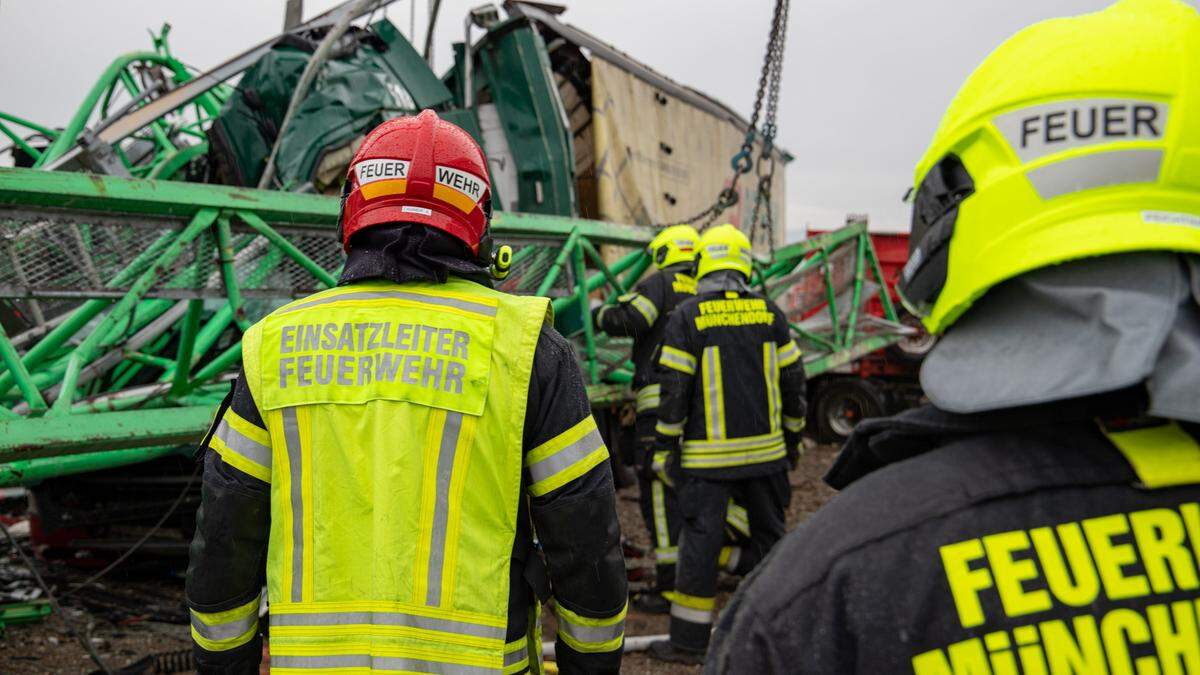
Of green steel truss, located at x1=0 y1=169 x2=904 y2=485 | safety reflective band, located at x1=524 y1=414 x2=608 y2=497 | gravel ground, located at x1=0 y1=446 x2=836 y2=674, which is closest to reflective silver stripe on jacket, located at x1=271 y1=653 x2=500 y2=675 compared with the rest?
safety reflective band, located at x1=524 y1=414 x2=608 y2=497

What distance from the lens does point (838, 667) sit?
673 millimetres

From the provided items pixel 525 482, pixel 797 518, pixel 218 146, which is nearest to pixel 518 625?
pixel 525 482

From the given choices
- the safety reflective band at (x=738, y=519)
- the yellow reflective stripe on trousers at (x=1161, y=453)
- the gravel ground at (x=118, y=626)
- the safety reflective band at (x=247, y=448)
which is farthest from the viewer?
the safety reflective band at (x=738, y=519)

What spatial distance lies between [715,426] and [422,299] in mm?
2420

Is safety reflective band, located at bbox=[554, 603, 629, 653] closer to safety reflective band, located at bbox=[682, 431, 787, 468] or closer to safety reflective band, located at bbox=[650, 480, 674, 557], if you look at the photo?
safety reflective band, located at bbox=[682, 431, 787, 468]

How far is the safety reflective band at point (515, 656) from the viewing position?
1.48 meters

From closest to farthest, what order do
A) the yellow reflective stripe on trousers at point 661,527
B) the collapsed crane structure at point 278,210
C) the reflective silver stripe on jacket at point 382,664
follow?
the reflective silver stripe on jacket at point 382,664 < the collapsed crane structure at point 278,210 < the yellow reflective stripe on trousers at point 661,527

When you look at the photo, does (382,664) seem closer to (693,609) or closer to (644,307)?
(693,609)

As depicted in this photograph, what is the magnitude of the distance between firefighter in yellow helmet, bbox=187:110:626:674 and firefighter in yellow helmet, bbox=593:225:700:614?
2.78m

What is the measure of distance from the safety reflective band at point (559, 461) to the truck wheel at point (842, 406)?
8.40m

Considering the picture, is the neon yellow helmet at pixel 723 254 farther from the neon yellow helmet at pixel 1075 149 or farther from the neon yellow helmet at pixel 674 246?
the neon yellow helmet at pixel 1075 149

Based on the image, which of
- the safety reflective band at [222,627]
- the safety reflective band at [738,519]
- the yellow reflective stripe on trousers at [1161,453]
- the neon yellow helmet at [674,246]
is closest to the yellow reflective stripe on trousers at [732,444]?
the safety reflective band at [738,519]

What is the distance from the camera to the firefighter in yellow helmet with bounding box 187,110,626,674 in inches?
52.9

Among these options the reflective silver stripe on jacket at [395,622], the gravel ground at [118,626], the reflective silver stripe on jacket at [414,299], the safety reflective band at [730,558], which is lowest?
the gravel ground at [118,626]
